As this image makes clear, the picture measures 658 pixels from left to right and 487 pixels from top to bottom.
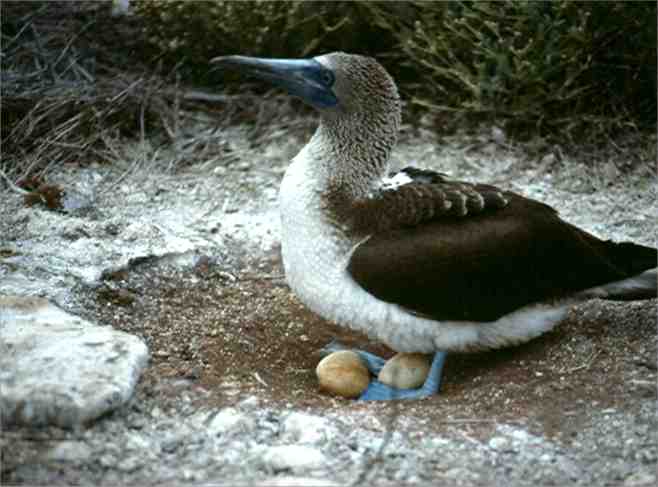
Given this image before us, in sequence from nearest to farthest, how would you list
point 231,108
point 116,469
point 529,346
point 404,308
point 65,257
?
point 116,469, point 404,308, point 529,346, point 65,257, point 231,108

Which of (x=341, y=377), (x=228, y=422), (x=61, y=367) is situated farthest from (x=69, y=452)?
(x=341, y=377)

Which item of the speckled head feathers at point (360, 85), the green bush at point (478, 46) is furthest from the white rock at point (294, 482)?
the green bush at point (478, 46)

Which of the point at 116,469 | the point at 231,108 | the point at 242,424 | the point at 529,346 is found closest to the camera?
the point at 116,469

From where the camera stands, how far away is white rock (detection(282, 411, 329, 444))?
3.64 meters

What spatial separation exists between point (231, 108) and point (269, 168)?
0.63 m

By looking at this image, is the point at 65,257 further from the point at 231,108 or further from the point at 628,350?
the point at 628,350

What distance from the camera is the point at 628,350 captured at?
4.32m

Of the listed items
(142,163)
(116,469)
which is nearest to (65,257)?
(142,163)

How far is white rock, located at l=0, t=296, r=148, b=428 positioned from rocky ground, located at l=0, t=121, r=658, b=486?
1cm

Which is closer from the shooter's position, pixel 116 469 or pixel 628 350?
pixel 116 469

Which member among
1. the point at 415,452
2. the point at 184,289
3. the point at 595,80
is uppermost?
the point at 595,80

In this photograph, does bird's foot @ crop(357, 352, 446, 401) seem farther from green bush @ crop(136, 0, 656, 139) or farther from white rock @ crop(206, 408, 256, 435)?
green bush @ crop(136, 0, 656, 139)

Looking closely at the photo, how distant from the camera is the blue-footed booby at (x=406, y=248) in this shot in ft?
13.9

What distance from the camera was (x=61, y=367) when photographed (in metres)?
3.63
